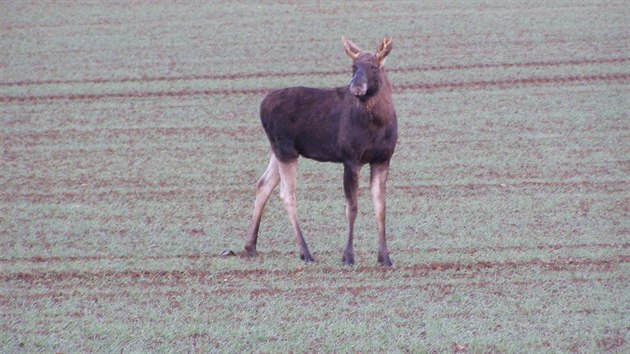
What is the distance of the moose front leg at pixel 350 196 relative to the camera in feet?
40.8

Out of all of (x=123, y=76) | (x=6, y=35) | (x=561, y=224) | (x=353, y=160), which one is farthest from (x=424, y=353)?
(x=6, y=35)

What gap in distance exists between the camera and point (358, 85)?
11695mm

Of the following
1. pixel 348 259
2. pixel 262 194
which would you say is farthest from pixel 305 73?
pixel 348 259

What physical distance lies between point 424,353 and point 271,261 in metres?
3.51

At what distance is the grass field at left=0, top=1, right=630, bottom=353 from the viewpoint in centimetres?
1062

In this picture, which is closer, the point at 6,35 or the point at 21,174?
the point at 21,174

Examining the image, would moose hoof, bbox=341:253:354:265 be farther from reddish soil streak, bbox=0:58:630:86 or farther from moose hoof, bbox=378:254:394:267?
reddish soil streak, bbox=0:58:630:86

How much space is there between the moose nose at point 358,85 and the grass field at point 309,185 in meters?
1.88

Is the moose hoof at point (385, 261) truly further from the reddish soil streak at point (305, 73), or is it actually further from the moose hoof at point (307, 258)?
the reddish soil streak at point (305, 73)

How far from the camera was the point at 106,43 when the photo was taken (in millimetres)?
27703

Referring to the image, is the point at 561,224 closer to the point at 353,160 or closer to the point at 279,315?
the point at 353,160

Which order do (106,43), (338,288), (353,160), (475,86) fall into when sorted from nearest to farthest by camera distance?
(338,288) < (353,160) < (475,86) < (106,43)

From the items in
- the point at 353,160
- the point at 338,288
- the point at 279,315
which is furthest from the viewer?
the point at 353,160

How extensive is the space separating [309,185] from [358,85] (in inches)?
200
